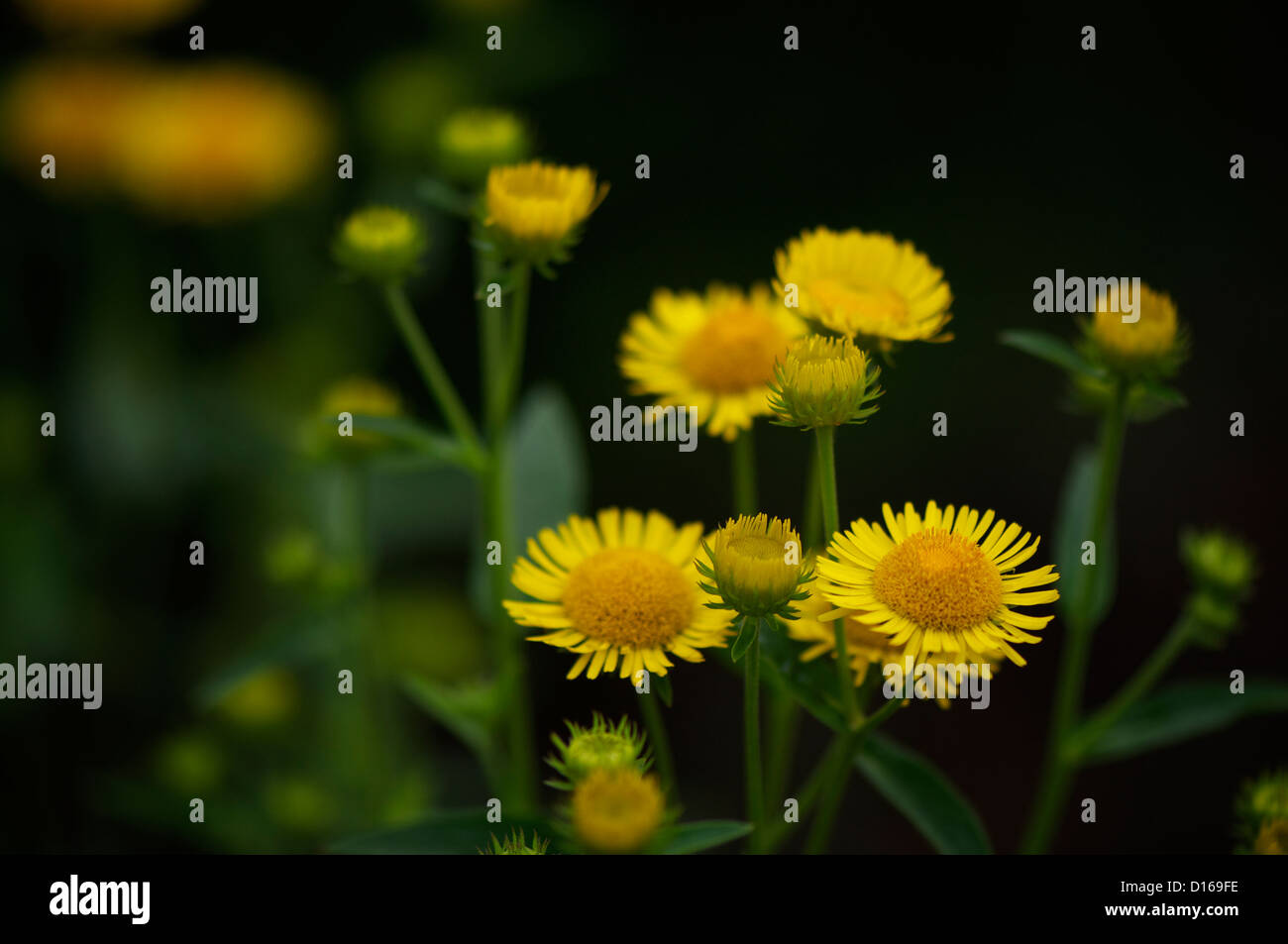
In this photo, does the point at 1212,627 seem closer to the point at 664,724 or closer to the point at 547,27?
the point at 664,724

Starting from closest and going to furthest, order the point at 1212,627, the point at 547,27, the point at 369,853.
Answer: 1. the point at 369,853
2. the point at 1212,627
3. the point at 547,27

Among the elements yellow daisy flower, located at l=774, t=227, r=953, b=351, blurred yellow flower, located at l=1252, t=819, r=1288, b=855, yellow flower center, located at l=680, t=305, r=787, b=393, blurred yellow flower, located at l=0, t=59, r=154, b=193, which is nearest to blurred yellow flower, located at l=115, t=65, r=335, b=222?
blurred yellow flower, located at l=0, t=59, r=154, b=193

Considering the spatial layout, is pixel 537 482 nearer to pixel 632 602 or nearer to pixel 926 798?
pixel 632 602

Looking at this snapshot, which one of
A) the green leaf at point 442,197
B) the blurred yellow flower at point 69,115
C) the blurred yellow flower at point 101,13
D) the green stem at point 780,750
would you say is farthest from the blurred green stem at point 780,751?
the blurred yellow flower at point 101,13

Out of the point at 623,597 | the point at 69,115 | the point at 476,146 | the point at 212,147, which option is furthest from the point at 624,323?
the point at 623,597

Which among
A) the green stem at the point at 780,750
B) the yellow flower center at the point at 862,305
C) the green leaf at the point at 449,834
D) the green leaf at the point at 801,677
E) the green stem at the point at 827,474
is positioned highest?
the yellow flower center at the point at 862,305

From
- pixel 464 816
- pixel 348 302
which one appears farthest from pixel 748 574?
pixel 348 302

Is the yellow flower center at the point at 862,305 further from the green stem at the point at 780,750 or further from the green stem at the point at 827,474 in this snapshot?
the green stem at the point at 780,750
